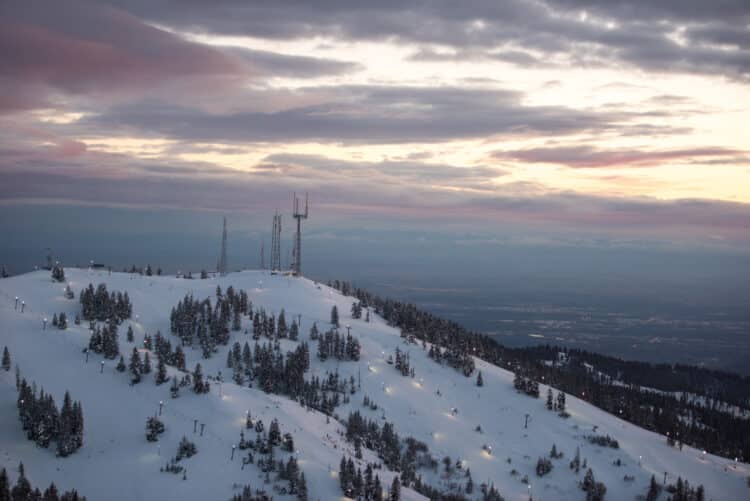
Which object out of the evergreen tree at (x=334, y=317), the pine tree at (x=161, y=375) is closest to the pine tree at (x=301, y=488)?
the pine tree at (x=161, y=375)

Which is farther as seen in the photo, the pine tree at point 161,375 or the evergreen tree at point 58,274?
the evergreen tree at point 58,274

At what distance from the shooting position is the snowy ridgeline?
8544cm

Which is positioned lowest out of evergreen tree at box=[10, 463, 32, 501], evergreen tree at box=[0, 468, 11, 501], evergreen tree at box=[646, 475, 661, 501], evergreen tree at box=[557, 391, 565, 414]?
evergreen tree at box=[646, 475, 661, 501]

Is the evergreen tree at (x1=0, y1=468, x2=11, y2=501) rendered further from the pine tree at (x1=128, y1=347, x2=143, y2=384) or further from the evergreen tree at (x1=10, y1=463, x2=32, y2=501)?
the pine tree at (x1=128, y1=347, x2=143, y2=384)

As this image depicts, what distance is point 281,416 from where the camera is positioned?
→ 10069 cm

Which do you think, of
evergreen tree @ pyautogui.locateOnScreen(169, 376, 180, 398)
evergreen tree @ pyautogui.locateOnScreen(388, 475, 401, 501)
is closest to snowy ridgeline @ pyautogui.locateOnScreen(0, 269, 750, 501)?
evergreen tree @ pyautogui.locateOnScreen(169, 376, 180, 398)

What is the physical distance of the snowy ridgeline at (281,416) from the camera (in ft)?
280

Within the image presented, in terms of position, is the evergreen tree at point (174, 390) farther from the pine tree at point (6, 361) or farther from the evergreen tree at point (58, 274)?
the evergreen tree at point (58, 274)

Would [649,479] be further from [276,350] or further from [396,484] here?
[276,350]

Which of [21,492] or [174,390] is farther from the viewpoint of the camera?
[174,390]

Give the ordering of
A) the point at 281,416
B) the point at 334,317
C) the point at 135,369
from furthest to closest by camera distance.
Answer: the point at 334,317
the point at 135,369
the point at 281,416

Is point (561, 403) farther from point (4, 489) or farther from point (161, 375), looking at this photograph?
point (4, 489)

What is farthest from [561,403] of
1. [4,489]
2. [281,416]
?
[4,489]

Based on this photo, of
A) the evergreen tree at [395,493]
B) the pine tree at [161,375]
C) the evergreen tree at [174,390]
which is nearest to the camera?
the evergreen tree at [395,493]
